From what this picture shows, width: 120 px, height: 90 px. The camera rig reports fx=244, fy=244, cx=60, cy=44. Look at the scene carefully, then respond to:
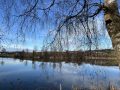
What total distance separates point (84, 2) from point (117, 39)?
79 centimetres

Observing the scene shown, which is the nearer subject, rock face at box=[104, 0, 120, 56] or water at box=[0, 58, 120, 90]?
rock face at box=[104, 0, 120, 56]

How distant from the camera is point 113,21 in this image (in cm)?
379

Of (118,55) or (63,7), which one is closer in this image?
(118,55)

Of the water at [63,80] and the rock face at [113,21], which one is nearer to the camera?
the rock face at [113,21]

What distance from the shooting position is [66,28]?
392cm

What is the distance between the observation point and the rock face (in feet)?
12.3

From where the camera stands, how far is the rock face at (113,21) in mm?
3744

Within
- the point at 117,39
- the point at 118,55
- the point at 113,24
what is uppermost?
the point at 113,24

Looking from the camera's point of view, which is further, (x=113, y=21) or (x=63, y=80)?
(x=63, y=80)

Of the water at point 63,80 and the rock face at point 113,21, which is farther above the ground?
the rock face at point 113,21

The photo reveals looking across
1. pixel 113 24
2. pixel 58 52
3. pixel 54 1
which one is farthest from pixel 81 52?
pixel 54 1

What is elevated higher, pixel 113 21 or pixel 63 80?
pixel 113 21

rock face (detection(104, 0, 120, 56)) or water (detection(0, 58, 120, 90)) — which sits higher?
rock face (detection(104, 0, 120, 56))

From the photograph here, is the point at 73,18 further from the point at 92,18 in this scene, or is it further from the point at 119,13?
the point at 119,13
